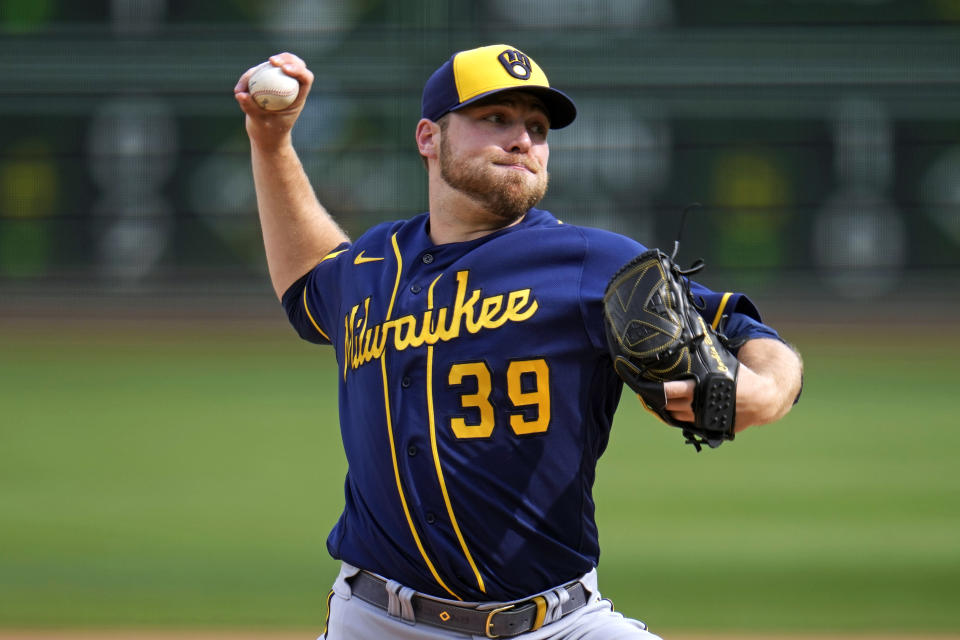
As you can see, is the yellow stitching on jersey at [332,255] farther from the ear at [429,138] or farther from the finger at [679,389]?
the finger at [679,389]

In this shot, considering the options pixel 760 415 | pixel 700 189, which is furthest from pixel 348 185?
pixel 760 415

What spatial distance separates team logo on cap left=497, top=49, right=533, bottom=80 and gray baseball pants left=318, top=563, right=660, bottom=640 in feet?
2.95

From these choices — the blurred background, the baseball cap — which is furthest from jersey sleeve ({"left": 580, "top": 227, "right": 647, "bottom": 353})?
the blurred background

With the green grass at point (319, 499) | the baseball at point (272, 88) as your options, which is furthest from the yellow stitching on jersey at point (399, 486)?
the green grass at point (319, 499)

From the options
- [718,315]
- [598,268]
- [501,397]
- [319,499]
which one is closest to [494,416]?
[501,397]

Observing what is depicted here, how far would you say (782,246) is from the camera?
10.1 meters

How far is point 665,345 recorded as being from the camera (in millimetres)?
1956

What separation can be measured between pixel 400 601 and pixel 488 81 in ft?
3.06

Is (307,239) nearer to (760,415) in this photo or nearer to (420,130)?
(420,130)

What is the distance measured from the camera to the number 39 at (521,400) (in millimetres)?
2135

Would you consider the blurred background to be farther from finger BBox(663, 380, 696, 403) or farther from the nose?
finger BBox(663, 380, 696, 403)

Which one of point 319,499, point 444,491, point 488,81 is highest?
point 488,81

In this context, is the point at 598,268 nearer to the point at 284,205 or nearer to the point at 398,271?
the point at 398,271

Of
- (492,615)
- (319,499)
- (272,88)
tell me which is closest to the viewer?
(492,615)
